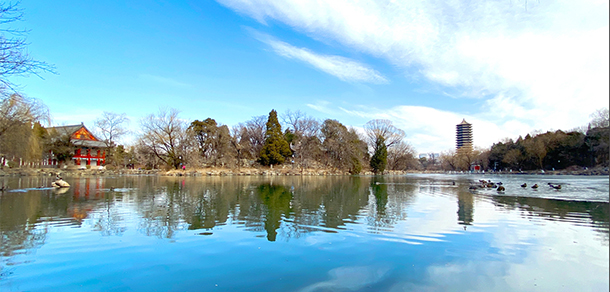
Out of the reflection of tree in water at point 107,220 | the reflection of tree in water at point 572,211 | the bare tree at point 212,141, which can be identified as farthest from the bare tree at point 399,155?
the reflection of tree in water at point 107,220

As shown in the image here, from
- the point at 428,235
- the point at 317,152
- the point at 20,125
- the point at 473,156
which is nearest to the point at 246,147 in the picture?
the point at 317,152

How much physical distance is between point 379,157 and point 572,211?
156 feet

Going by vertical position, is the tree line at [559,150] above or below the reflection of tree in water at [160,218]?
above

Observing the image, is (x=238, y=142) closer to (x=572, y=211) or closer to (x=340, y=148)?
(x=340, y=148)

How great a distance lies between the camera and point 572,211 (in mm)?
11281

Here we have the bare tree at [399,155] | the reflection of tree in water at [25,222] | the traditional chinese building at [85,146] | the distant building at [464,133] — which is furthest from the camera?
the distant building at [464,133]

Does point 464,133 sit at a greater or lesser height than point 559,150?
greater

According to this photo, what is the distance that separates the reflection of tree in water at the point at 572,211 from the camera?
8.96 meters

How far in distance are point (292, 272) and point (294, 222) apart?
4.06 meters

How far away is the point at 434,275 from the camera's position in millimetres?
4961

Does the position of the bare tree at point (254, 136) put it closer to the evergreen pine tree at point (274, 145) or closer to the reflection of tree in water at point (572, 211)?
the evergreen pine tree at point (274, 145)

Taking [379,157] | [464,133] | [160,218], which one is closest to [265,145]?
[379,157]

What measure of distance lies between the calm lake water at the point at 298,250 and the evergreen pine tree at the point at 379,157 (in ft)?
156

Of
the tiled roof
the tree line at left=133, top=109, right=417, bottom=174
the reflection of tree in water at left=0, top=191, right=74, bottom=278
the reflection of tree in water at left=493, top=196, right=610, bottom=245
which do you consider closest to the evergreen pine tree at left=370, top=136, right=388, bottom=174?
the tree line at left=133, top=109, right=417, bottom=174
